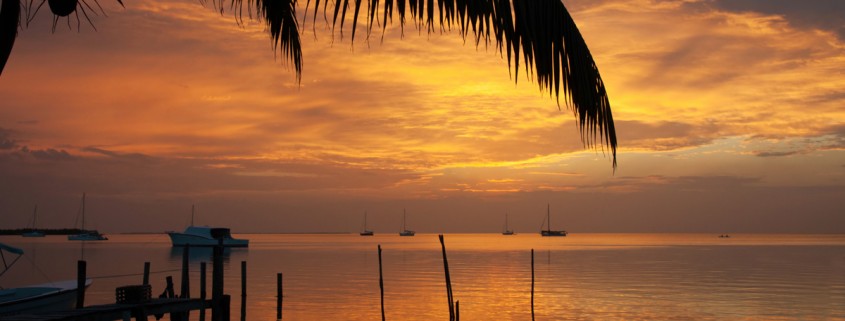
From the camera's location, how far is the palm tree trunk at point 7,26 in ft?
11.9

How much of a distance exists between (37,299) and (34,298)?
261mm

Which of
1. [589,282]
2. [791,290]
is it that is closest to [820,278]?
[791,290]

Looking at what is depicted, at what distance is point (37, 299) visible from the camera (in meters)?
27.6

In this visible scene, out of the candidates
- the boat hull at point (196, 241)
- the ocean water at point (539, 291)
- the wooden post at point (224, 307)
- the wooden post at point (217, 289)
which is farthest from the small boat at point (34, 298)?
the boat hull at point (196, 241)

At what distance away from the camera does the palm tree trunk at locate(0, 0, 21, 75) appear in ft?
11.9

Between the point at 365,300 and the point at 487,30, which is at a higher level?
the point at 487,30

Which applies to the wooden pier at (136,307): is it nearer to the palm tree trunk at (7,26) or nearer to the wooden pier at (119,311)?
the wooden pier at (119,311)

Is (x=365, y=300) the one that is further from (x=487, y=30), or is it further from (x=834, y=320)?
(x=487, y=30)

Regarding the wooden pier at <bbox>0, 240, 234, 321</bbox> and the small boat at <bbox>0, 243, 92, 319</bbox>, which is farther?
the small boat at <bbox>0, 243, 92, 319</bbox>

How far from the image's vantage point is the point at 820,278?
61062mm

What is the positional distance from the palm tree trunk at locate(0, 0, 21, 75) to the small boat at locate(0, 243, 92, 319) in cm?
2349

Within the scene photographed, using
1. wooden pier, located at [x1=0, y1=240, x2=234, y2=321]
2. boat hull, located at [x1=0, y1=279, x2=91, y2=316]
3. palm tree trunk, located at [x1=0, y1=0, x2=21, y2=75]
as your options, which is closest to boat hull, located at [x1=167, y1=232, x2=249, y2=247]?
boat hull, located at [x1=0, y1=279, x2=91, y2=316]

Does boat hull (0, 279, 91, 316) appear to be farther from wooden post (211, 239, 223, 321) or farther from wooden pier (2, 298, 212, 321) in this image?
wooden pier (2, 298, 212, 321)

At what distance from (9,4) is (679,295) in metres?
47.5
